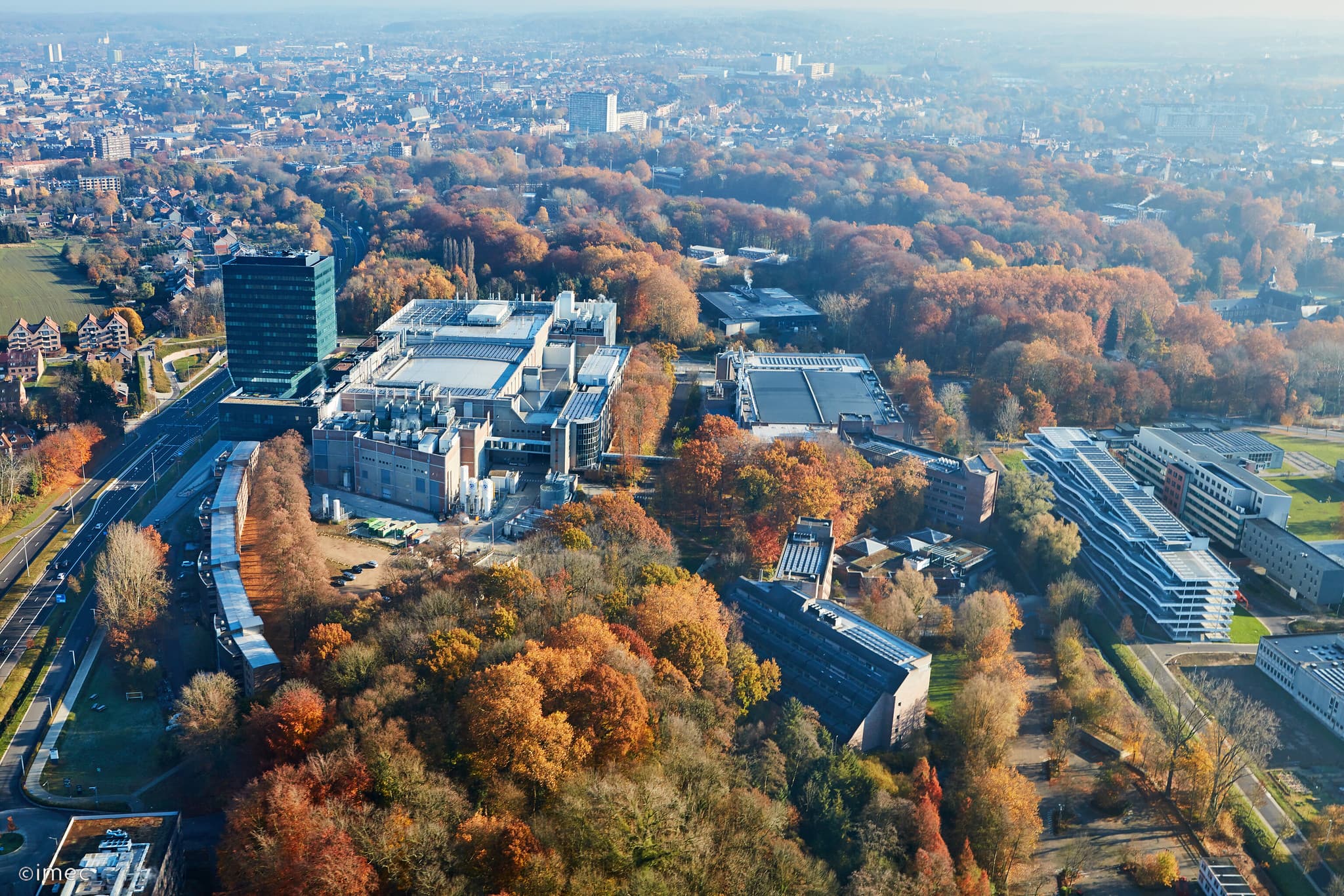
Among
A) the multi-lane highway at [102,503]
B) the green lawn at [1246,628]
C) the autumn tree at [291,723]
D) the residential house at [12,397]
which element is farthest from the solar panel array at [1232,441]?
the residential house at [12,397]

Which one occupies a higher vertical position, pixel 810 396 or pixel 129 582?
pixel 810 396

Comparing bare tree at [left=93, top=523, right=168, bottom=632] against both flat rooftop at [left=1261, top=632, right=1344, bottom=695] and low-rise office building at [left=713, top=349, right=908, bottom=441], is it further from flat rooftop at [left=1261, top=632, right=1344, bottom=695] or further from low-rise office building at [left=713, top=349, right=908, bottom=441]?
flat rooftop at [left=1261, top=632, right=1344, bottom=695]

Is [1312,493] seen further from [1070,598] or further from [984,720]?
[984,720]

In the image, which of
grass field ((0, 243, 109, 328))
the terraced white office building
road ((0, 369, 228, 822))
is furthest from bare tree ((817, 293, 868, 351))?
grass field ((0, 243, 109, 328))

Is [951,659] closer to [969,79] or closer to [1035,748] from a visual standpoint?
[1035,748]

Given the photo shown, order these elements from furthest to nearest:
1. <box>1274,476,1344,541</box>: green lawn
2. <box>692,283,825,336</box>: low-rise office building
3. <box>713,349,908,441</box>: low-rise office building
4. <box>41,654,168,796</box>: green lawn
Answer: <box>692,283,825,336</box>: low-rise office building, <box>713,349,908,441</box>: low-rise office building, <box>1274,476,1344,541</box>: green lawn, <box>41,654,168,796</box>: green lawn

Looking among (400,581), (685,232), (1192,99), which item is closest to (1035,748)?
(400,581)

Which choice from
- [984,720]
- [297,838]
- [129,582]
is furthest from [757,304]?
[297,838]
